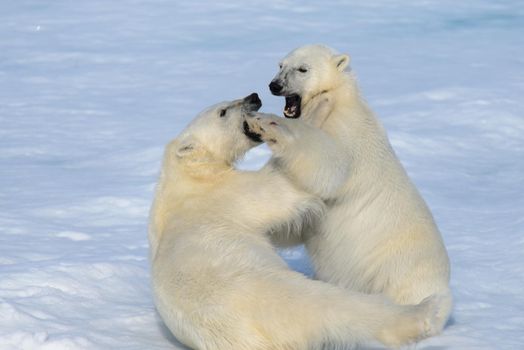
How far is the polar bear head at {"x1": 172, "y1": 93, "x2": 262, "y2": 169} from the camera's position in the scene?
4.38 meters

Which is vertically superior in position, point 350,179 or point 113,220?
point 350,179

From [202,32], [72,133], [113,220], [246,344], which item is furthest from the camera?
[202,32]

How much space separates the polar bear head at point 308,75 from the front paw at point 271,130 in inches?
19.5

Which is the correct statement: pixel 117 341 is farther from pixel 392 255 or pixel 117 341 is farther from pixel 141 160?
pixel 141 160

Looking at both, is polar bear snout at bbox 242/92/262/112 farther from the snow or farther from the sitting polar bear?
the snow

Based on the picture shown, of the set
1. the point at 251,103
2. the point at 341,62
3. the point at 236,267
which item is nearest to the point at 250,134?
the point at 251,103

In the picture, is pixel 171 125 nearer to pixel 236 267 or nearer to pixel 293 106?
pixel 293 106

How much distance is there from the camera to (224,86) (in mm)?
9789

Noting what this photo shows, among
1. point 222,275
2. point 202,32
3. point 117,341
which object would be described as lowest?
point 202,32

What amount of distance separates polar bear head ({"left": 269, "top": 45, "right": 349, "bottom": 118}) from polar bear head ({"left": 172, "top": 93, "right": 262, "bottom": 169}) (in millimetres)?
372

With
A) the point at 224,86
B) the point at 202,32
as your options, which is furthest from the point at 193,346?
the point at 202,32

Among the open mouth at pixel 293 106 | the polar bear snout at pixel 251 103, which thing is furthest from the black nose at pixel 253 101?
the open mouth at pixel 293 106

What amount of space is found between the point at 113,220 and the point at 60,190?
0.85m

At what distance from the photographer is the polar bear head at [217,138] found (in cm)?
438
